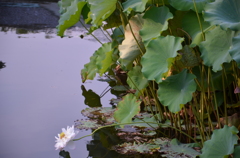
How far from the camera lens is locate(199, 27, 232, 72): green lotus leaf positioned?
1.52m

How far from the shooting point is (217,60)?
1507 mm

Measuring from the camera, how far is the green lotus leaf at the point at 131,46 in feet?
6.15

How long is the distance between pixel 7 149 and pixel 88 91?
110 cm

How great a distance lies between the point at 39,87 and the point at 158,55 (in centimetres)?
153

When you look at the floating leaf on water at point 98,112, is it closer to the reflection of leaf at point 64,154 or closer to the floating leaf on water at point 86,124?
the floating leaf on water at point 86,124

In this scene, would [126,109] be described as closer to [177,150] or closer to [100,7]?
[177,150]

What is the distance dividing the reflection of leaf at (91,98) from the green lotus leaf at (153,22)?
102 centimetres

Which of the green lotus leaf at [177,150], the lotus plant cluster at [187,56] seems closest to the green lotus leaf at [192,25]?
the lotus plant cluster at [187,56]

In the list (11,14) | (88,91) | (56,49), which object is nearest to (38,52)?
(56,49)

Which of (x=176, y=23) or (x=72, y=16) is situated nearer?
(x=176, y=23)

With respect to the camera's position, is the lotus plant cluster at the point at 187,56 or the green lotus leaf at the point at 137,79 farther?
the green lotus leaf at the point at 137,79

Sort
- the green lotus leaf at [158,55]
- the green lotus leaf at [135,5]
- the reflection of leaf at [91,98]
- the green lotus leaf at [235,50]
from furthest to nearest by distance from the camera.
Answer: the reflection of leaf at [91,98], the green lotus leaf at [135,5], the green lotus leaf at [158,55], the green lotus leaf at [235,50]

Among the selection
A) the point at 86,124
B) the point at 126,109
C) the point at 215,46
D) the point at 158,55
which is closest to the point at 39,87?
the point at 86,124

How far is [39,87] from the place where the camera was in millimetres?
2943
